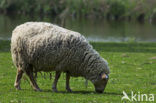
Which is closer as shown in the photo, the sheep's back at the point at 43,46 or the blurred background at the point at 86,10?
the sheep's back at the point at 43,46

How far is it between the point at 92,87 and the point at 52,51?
2.48m

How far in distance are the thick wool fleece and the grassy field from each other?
0.74 metres

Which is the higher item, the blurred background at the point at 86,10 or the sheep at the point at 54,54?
the blurred background at the point at 86,10

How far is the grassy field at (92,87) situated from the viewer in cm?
1106

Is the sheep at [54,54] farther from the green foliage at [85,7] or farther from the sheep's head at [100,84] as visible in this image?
the green foliage at [85,7]

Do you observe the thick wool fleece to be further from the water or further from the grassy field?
the water

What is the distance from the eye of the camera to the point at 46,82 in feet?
46.2

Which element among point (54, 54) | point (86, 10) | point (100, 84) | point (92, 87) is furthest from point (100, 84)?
point (86, 10)

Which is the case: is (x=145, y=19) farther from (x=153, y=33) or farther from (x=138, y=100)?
(x=138, y=100)

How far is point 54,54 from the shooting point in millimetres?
11961

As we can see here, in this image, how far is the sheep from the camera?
11938 mm

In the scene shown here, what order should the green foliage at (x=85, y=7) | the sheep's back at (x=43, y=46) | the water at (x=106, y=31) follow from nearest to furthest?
the sheep's back at (x=43, y=46), the water at (x=106, y=31), the green foliage at (x=85, y=7)

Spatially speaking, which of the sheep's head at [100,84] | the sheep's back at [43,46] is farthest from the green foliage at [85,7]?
the sheep's back at [43,46]

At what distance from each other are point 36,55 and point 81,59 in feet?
4.46
